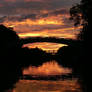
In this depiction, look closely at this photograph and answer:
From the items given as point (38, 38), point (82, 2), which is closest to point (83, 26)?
point (82, 2)

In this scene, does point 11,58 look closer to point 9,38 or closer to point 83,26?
point 9,38

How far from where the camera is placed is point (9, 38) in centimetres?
11088

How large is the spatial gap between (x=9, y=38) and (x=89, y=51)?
50.2 meters

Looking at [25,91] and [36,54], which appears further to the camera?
[36,54]

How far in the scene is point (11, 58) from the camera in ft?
347

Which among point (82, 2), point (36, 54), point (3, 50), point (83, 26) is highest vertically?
point (82, 2)

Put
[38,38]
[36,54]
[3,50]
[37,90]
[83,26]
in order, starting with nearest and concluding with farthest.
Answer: [37,90] → [83,26] → [3,50] → [38,38] → [36,54]

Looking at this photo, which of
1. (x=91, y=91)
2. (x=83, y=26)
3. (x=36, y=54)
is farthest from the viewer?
(x=36, y=54)

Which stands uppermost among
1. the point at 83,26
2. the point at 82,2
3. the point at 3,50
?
the point at 82,2

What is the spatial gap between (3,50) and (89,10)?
119 feet

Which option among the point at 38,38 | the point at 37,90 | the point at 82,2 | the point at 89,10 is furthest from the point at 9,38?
the point at 37,90

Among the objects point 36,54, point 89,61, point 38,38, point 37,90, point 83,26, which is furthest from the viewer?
point 36,54

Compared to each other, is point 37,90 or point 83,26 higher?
point 83,26

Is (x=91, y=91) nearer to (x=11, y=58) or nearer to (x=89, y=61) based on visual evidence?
(x=89, y=61)
